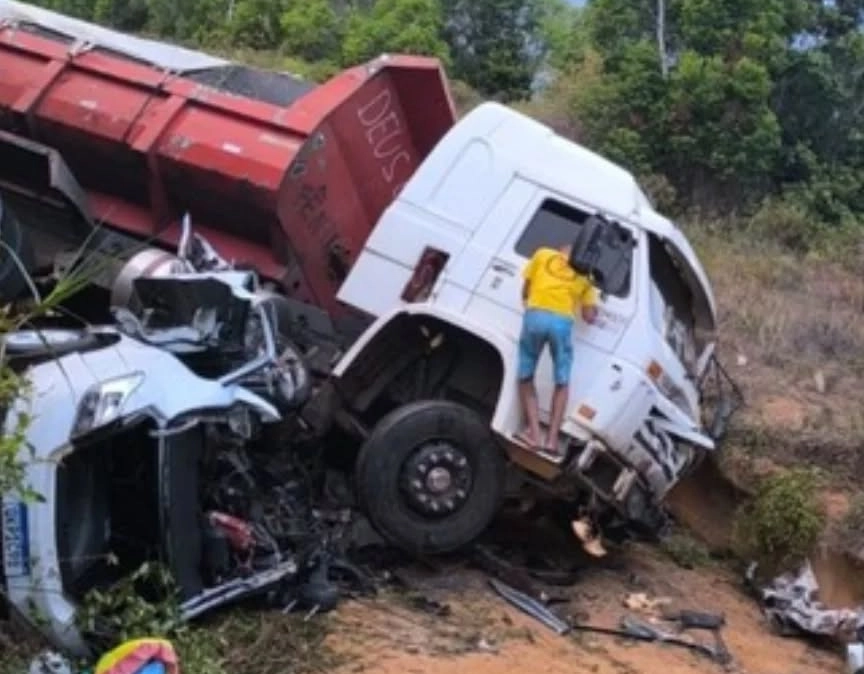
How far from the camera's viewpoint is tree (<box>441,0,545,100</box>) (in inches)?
1008

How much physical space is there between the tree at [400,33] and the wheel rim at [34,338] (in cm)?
1696

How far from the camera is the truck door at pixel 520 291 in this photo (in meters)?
8.16

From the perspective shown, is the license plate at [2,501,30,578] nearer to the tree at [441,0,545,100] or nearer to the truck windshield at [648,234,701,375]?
the truck windshield at [648,234,701,375]

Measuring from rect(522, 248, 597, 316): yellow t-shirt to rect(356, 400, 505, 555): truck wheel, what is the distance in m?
0.71

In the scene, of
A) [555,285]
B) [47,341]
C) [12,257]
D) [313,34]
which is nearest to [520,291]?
[555,285]

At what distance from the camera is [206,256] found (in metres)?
8.24

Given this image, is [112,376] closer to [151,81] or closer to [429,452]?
[429,452]

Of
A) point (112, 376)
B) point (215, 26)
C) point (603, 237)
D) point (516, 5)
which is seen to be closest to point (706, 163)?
point (516, 5)

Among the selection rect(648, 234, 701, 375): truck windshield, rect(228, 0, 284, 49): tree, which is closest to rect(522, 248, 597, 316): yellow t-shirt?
rect(648, 234, 701, 375): truck windshield

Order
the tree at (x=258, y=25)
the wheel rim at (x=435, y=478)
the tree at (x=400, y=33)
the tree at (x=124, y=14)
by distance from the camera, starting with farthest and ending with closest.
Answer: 1. the tree at (x=124, y=14)
2. the tree at (x=258, y=25)
3. the tree at (x=400, y=33)
4. the wheel rim at (x=435, y=478)

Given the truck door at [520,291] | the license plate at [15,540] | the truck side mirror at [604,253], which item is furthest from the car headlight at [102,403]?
the truck side mirror at [604,253]

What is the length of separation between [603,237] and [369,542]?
197cm

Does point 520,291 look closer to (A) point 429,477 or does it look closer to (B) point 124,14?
(A) point 429,477

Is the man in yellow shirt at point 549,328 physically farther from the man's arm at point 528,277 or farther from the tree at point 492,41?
the tree at point 492,41
